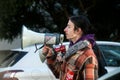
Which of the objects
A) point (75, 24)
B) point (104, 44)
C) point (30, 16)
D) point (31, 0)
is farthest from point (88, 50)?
point (30, 16)

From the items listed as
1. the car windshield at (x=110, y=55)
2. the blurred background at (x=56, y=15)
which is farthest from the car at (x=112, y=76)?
the blurred background at (x=56, y=15)

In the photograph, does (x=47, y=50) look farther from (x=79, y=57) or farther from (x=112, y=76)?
(x=112, y=76)

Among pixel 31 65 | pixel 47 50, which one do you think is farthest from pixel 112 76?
pixel 31 65

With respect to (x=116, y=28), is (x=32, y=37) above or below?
above

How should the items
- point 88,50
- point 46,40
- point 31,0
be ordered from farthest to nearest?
point 31,0, point 46,40, point 88,50

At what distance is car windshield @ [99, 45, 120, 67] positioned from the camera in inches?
315

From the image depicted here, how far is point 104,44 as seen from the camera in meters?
8.10

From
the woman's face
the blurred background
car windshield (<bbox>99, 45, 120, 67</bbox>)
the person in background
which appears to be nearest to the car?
the person in background

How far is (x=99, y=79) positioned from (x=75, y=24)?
62 centimetres

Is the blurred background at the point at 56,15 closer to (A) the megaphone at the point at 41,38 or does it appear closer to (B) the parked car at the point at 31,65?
(B) the parked car at the point at 31,65

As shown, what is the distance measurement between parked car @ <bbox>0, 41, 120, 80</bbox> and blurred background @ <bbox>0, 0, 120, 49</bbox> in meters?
8.12

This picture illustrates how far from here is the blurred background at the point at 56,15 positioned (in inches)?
646

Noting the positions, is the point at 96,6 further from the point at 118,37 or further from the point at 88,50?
the point at 88,50

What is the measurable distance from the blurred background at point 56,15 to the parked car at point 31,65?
8118 millimetres
